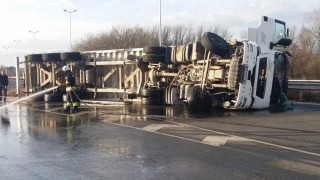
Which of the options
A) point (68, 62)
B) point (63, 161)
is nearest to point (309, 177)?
point (63, 161)

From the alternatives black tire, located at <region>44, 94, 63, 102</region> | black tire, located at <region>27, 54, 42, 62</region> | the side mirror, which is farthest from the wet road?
black tire, located at <region>27, 54, 42, 62</region>

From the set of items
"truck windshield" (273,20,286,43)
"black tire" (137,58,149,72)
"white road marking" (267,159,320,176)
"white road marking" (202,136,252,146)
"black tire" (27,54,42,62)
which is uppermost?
"truck windshield" (273,20,286,43)

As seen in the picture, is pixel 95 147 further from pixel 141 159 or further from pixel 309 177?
pixel 309 177

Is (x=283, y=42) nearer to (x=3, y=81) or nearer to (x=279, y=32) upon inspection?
(x=279, y=32)

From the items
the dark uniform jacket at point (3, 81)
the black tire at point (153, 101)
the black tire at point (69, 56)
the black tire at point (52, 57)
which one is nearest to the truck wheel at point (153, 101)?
the black tire at point (153, 101)

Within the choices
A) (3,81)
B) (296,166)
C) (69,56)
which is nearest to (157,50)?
(69,56)

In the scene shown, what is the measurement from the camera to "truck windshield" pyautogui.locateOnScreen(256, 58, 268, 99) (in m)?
11.6

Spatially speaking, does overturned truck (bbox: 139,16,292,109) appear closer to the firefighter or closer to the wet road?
the wet road

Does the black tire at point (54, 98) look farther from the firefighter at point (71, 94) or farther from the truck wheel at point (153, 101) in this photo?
the truck wheel at point (153, 101)

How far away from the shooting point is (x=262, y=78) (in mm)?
11664

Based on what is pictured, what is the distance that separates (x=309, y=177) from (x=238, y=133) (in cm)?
314

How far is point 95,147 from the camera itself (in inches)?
264

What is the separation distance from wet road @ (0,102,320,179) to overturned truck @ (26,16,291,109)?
40.7 inches

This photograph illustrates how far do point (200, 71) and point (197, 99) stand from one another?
1.25 metres
